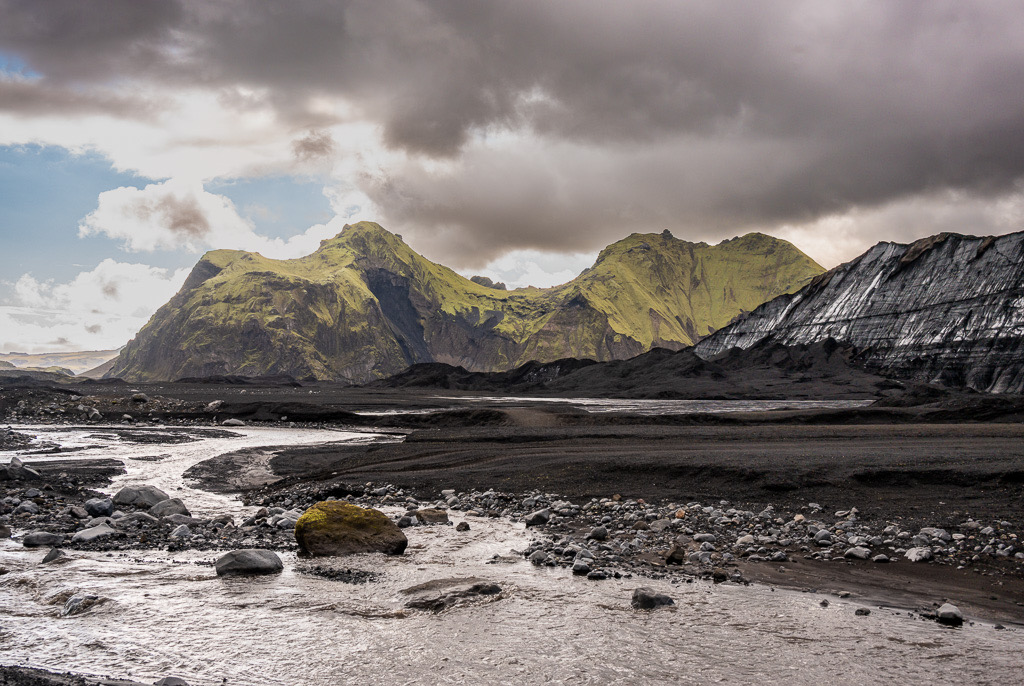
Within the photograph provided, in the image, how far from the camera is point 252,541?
13.9 metres

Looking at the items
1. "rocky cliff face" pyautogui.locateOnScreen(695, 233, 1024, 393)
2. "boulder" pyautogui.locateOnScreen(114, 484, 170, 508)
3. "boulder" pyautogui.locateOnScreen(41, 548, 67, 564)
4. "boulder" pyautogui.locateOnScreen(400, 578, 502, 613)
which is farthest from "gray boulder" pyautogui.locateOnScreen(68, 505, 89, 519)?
"rocky cliff face" pyautogui.locateOnScreen(695, 233, 1024, 393)

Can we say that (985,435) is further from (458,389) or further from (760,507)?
(458,389)

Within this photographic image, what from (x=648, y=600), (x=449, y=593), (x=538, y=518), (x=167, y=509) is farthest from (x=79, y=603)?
(x=538, y=518)

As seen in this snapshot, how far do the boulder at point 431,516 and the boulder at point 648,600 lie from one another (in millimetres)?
7611

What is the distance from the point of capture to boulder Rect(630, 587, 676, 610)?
9.73 metres

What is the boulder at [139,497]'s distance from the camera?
16.9 m

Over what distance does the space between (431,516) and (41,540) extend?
8.65 meters

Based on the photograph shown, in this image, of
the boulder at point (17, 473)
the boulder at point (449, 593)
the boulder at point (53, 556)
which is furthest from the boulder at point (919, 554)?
the boulder at point (17, 473)

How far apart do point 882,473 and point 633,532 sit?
908 cm

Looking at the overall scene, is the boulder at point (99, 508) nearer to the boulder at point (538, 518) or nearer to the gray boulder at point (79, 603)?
the gray boulder at point (79, 603)

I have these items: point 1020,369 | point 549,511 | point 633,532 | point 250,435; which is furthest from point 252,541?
point 1020,369

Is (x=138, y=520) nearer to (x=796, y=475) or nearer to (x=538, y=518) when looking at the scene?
(x=538, y=518)

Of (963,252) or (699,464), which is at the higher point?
(963,252)

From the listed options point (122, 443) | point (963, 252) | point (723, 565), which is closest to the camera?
point (723, 565)
